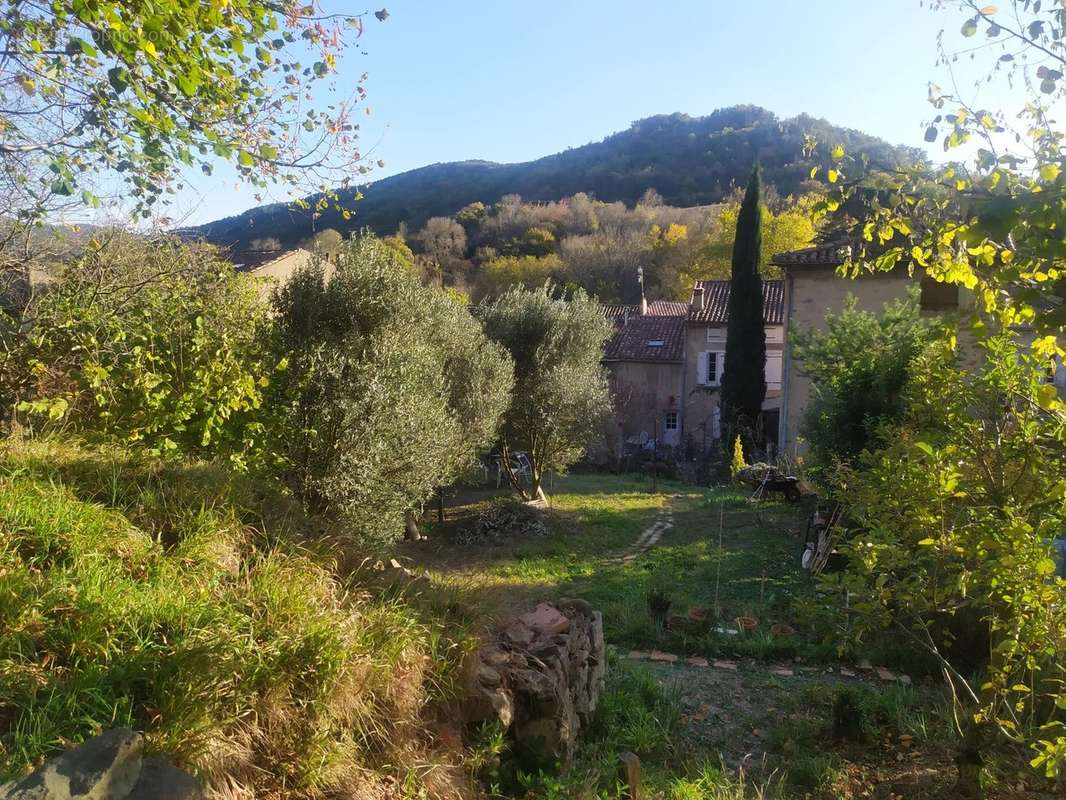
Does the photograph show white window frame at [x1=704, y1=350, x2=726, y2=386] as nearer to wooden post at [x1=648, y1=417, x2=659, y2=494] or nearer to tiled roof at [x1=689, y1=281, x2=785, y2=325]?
tiled roof at [x1=689, y1=281, x2=785, y2=325]

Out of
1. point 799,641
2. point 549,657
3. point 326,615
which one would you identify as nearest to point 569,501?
point 799,641

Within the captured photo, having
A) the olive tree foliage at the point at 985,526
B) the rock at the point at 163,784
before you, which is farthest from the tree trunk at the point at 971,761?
the rock at the point at 163,784

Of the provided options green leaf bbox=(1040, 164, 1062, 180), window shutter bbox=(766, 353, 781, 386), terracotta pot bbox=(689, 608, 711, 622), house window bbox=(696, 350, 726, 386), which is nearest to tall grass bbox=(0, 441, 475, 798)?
green leaf bbox=(1040, 164, 1062, 180)

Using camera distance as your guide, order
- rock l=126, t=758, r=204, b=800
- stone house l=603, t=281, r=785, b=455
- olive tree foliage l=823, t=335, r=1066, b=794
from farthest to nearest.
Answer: stone house l=603, t=281, r=785, b=455
olive tree foliage l=823, t=335, r=1066, b=794
rock l=126, t=758, r=204, b=800

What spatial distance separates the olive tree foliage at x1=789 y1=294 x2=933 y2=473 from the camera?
1012cm

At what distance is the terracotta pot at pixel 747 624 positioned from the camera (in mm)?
7616

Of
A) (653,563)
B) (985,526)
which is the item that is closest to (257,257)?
(653,563)

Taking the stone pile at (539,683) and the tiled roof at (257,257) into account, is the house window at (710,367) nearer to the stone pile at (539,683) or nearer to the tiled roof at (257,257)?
the tiled roof at (257,257)

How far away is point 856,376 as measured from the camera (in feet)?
34.3

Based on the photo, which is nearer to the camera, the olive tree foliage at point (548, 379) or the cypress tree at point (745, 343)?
the olive tree foliage at point (548, 379)

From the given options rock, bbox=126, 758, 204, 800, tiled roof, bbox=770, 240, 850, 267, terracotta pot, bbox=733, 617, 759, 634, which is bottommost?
terracotta pot, bbox=733, 617, 759, 634

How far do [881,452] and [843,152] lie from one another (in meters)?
2.31

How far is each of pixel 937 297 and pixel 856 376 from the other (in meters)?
6.17

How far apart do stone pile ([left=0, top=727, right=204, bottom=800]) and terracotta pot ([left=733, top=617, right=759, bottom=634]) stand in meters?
6.58
